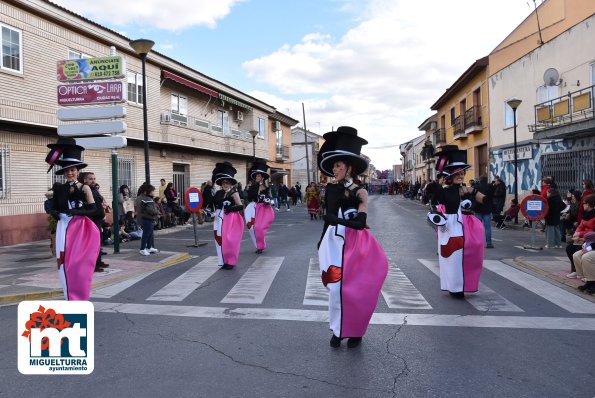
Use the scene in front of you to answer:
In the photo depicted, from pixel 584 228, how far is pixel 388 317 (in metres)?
4.64

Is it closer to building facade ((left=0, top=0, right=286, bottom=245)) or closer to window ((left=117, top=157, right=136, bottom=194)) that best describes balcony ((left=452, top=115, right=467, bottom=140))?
building facade ((left=0, top=0, right=286, bottom=245))

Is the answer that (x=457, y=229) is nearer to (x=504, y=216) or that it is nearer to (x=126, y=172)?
(x=504, y=216)

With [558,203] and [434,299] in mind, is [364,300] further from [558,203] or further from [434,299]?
[558,203]

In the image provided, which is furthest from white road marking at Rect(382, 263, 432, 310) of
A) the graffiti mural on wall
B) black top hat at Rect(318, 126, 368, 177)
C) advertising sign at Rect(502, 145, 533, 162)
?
advertising sign at Rect(502, 145, 533, 162)

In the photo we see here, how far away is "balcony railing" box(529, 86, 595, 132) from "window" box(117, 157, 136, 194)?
624 inches

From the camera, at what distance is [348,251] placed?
481 centimetres

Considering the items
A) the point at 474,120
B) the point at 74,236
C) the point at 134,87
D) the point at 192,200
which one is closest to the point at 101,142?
the point at 192,200

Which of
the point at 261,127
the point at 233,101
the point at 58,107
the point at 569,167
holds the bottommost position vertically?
the point at 569,167

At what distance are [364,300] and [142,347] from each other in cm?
219

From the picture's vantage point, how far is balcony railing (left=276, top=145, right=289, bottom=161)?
4137cm

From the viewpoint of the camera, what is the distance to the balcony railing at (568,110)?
1598 cm

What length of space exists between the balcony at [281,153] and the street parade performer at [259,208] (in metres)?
29.3

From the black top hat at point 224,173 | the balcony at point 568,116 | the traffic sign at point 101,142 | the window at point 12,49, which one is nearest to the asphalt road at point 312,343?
the black top hat at point 224,173

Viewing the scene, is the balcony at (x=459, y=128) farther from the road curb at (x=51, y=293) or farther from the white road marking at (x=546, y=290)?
the road curb at (x=51, y=293)
